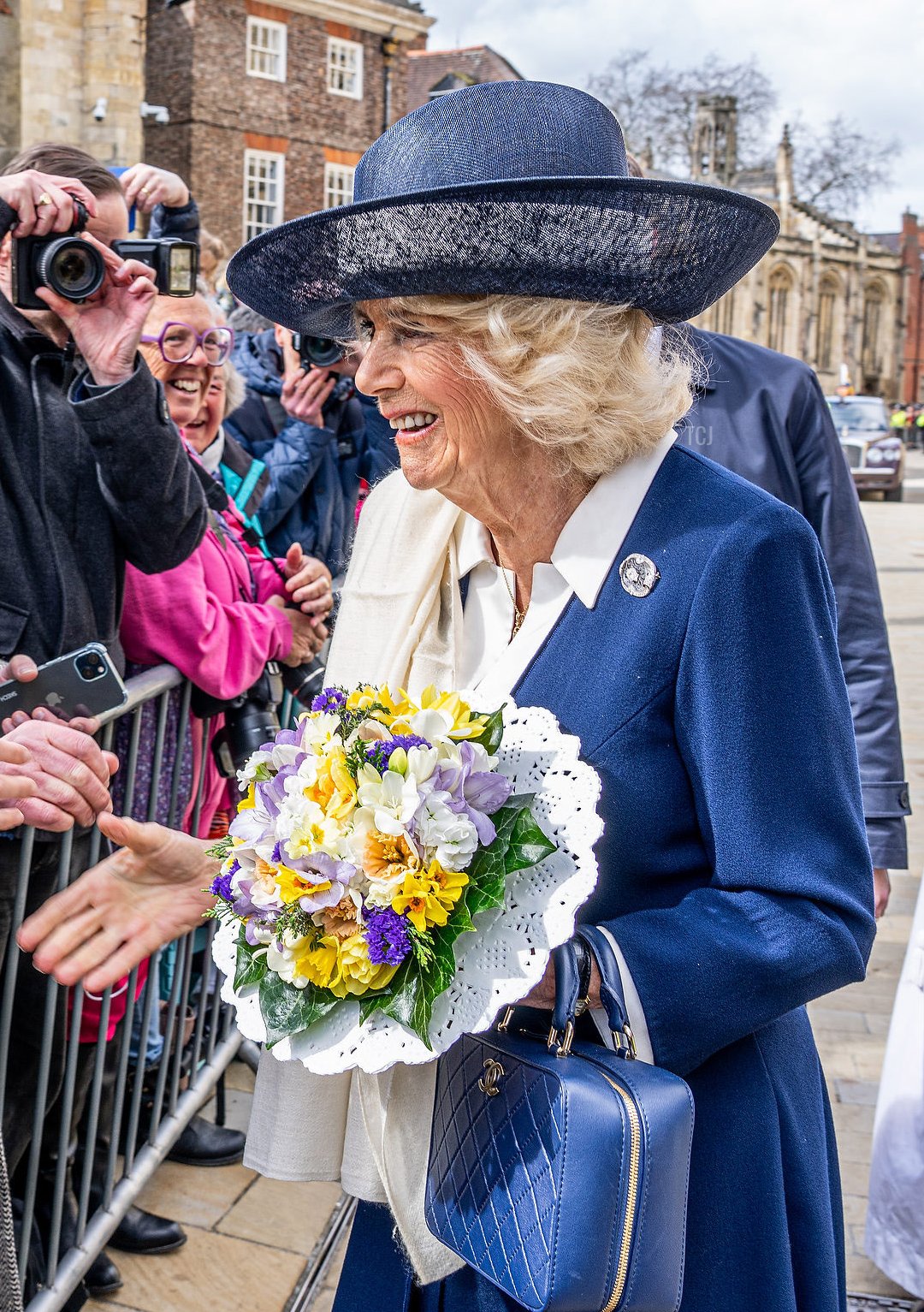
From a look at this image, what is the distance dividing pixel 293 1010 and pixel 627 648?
1.91 ft

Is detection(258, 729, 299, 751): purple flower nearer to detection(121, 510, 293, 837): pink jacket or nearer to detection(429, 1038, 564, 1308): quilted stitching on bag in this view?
detection(429, 1038, 564, 1308): quilted stitching on bag

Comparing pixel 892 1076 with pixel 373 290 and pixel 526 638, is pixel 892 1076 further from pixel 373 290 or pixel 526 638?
pixel 373 290

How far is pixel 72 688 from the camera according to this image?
233 cm

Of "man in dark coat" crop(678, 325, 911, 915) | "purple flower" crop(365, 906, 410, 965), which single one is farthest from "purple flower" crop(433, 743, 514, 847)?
"man in dark coat" crop(678, 325, 911, 915)

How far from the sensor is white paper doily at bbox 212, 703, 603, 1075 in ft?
4.45

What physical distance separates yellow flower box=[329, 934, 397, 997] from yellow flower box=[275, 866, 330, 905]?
0.06 metres

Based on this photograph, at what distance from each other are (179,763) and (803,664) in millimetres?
1820

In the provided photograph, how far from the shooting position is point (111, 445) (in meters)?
2.51

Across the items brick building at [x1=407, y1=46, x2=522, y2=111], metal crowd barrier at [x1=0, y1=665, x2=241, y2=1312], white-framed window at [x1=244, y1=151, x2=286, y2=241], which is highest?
brick building at [x1=407, y1=46, x2=522, y2=111]

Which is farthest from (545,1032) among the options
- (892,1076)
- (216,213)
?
(216,213)

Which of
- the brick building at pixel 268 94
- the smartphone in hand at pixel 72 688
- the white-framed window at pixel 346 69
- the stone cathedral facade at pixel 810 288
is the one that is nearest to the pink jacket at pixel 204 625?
the smartphone in hand at pixel 72 688

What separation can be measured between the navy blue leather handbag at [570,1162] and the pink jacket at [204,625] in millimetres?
1635

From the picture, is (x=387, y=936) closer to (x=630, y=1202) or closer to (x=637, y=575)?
(x=630, y=1202)

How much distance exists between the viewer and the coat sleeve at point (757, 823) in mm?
1470
